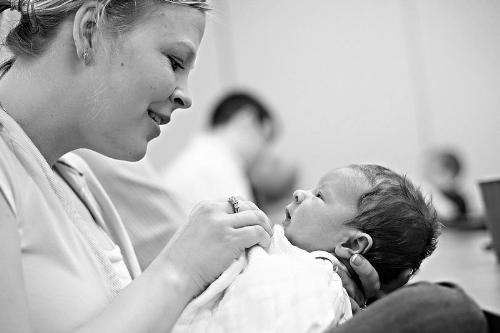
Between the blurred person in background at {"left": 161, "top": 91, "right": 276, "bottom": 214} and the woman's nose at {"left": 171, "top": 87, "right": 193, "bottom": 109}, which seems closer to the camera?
the woman's nose at {"left": 171, "top": 87, "right": 193, "bottom": 109}

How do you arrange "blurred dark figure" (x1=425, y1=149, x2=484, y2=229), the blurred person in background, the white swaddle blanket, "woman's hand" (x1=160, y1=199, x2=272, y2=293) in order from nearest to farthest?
the white swaddle blanket
"woman's hand" (x1=160, y1=199, x2=272, y2=293)
"blurred dark figure" (x1=425, y1=149, x2=484, y2=229)
the blurred person in background

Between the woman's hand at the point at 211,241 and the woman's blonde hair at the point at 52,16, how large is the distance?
14.3 inches

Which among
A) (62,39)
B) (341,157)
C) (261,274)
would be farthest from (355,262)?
(341,157)

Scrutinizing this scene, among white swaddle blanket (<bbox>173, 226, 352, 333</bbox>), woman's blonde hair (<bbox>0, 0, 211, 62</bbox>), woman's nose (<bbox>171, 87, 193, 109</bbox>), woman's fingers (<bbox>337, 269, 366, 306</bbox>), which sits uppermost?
woman's blonde hair (<bbox>0, 0, 211, 62</bbox>)

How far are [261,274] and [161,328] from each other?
0.57 ft

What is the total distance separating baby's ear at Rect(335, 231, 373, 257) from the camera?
116cm

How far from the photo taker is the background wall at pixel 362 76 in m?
5.32

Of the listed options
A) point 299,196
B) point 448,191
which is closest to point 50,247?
point 299,196

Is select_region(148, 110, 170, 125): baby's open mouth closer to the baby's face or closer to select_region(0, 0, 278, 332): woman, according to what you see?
select_region(0, 0, 278, 332): woman

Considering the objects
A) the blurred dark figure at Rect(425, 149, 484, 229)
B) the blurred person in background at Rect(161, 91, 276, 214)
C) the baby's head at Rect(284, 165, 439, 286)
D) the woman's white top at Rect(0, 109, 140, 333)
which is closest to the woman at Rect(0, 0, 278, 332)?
the woman's white top at Rect(0, 109, 140, 333)

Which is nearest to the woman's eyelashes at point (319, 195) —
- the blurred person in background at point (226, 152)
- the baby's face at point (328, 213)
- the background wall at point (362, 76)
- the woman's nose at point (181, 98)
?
the baby's face at point (328, 213)

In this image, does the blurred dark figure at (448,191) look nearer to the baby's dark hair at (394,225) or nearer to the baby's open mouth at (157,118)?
the baby's dark hair at (394,225)

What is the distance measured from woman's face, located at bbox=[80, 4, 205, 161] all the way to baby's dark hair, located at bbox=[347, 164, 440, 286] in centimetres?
39

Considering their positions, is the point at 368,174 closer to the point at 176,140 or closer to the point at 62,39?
the point at 62,39
